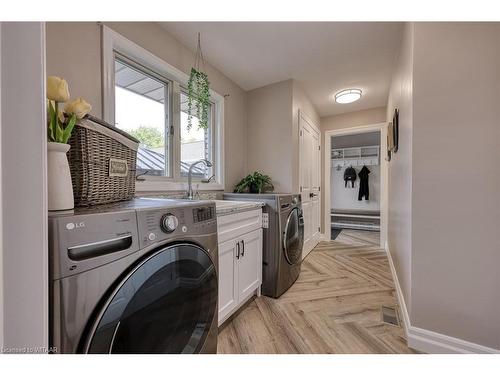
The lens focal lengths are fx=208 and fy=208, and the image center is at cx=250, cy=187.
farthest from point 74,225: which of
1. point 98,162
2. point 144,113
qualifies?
point 144,113

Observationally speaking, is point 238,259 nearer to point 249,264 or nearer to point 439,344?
point 249,264

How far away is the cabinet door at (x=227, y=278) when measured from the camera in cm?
129

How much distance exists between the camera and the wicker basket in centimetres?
75

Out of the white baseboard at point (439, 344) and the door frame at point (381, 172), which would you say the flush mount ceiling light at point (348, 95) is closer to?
the door frame at point (381, 172)

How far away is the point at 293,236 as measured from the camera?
2.09m

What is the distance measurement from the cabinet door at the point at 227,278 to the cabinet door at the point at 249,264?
0.07 metres

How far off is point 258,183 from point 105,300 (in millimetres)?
1921

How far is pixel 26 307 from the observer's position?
17.1 inches

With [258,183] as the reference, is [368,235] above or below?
below

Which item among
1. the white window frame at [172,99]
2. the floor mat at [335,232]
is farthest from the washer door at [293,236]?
the floor mat at [335,232]

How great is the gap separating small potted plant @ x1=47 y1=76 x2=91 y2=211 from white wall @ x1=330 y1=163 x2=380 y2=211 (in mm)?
5163
